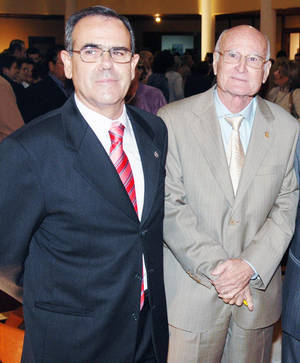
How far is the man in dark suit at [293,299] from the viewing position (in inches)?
90.1

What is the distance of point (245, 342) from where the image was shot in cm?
234

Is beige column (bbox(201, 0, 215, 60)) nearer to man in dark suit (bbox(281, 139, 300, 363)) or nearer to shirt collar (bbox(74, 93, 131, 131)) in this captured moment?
man in dark suit (bbox(281, 139, 300, 363))

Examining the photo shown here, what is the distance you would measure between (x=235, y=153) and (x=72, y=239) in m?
0.90

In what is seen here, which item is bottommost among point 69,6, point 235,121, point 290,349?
point 290,349

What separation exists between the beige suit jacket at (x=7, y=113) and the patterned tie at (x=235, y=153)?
306cm

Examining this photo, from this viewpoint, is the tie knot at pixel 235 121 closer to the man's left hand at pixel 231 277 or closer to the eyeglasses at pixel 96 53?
the man's left hand at pixel 231 277

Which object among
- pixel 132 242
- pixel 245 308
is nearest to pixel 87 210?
pixel 132 242

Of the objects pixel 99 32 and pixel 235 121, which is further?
pixel 235 121

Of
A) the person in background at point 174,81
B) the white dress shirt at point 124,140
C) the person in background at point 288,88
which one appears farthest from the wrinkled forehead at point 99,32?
the person in background at point 174,81

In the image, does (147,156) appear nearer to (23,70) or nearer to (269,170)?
(269,170)

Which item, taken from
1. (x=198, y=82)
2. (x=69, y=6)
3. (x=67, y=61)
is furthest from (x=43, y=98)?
(x=69, y=6)

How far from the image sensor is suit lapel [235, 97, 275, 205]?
2219mm

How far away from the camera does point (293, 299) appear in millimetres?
2314

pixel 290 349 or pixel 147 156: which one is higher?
pixel 147 156
